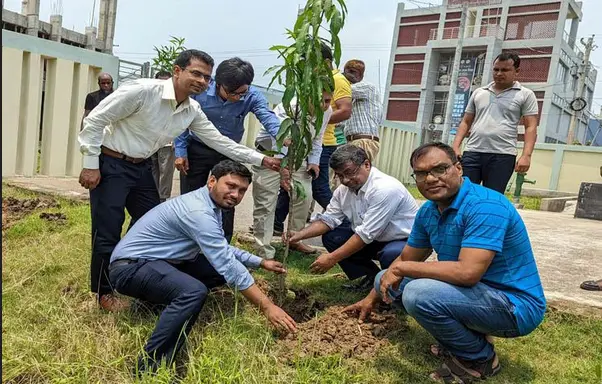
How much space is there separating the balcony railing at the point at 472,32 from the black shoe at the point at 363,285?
35164 mm

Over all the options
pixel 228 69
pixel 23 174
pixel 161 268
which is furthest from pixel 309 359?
pixel 23 174

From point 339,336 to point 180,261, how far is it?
980 millimetres

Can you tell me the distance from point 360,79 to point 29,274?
3360mm

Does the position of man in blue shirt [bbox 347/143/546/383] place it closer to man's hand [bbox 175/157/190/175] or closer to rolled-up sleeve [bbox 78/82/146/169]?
rolled-up sleeve [bbox 78/82/146/169]

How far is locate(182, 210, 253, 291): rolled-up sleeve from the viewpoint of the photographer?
2.50 m

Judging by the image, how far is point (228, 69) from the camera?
334 centimetres

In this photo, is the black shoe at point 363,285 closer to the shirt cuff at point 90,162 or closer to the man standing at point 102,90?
the shirt cuff at point 90,162

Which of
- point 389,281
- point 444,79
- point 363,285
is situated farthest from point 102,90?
point 444,79

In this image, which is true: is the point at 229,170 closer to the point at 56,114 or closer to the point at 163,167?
the point at 163,167

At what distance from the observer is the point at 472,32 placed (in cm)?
3781

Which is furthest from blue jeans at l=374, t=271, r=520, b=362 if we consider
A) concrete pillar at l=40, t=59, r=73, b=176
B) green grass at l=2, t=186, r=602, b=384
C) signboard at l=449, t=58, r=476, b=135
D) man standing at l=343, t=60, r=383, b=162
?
signboard at l=449, t=58, r=476, b=135

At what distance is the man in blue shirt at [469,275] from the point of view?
221 centimetres

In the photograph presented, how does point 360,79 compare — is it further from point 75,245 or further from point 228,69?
point 75,245

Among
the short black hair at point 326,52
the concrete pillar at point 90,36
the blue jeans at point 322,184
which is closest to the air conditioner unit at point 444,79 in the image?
the concrete pillar at point 90,36
